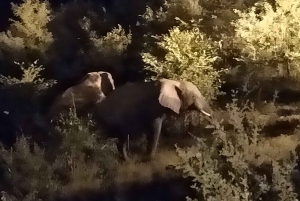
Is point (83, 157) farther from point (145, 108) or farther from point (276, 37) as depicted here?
point (276, 37)

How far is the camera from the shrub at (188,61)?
4.12 meters

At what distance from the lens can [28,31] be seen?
4957 mm

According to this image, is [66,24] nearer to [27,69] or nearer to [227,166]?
[27,69]

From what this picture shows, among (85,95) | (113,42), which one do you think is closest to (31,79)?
(85,95)

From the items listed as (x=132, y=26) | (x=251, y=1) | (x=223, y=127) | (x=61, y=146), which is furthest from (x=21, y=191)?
(x=251, y=1)

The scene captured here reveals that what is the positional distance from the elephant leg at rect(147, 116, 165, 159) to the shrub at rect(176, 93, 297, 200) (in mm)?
225

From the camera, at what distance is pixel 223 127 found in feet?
11.7

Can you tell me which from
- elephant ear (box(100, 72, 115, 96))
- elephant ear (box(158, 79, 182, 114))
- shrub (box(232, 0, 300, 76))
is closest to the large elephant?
elephant ear (box(158, 79, 182, 114))

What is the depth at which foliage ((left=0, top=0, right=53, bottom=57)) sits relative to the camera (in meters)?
4.90

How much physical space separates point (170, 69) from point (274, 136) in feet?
3.11

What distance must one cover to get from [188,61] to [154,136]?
0.84 metres

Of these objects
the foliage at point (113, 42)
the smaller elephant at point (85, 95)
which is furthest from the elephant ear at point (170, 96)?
the foliage at point (113, 42)

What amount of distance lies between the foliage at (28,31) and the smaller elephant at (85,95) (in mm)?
936

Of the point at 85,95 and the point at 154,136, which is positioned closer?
the point at 154,136
